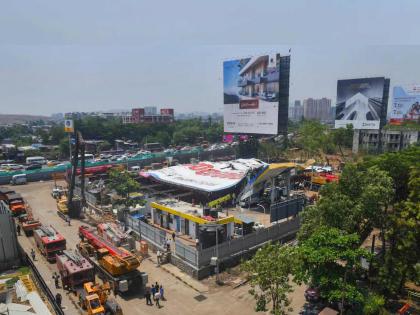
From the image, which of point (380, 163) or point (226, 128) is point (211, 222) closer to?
point (380, 163)

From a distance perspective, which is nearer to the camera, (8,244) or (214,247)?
(214,247)

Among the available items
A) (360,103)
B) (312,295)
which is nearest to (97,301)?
(312,295)

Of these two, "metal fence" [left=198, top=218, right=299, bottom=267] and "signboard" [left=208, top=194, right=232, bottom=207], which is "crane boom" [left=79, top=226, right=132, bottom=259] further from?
"signboard" [left=208, top=194, right=232, bottom=207]

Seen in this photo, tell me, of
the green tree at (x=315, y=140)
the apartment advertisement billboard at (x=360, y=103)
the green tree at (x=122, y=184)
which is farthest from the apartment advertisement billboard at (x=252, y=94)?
the green tree at (x=122, y=184)

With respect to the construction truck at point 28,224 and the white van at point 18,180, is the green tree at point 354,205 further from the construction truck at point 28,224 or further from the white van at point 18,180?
the white van at point 18,180

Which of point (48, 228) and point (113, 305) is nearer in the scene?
point (113, 305)

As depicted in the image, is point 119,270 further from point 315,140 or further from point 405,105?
point 405,105

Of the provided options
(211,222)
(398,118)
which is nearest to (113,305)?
(211,222)
